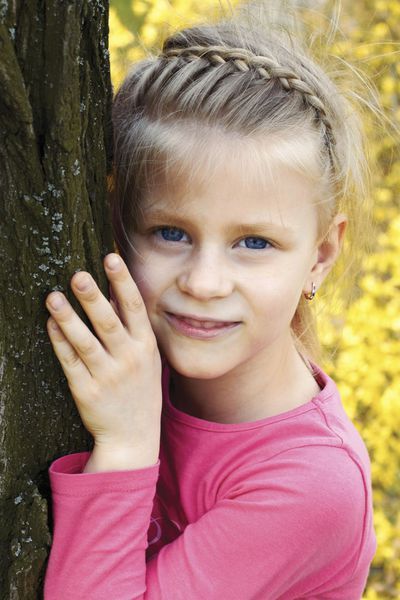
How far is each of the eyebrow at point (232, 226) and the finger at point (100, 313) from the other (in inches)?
7.8

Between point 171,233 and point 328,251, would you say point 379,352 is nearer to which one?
point 328,251

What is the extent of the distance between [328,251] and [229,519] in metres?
0.59

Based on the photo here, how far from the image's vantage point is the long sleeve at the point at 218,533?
1268 millimetres

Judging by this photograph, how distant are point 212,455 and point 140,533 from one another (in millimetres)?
254

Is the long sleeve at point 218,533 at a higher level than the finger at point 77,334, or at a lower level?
lower

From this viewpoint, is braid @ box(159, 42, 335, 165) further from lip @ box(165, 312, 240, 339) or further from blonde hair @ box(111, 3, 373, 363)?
lip @ box(165, 312, 240, 339)

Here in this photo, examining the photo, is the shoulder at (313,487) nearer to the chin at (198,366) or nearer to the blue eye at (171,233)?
the chin at (198,366)

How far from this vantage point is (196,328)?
1391 mm

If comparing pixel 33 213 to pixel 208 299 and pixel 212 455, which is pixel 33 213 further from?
pixel 212 455

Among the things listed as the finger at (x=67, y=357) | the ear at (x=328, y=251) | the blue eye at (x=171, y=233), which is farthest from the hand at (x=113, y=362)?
the ear at (x=328, y=251)

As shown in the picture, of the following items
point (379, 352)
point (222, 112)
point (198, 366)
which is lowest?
point (379, 352)

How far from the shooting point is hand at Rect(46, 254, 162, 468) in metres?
1.22

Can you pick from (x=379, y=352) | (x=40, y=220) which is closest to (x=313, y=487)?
(x=40, y=220)

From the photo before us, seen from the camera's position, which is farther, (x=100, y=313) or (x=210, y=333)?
(x=210, y=333)
